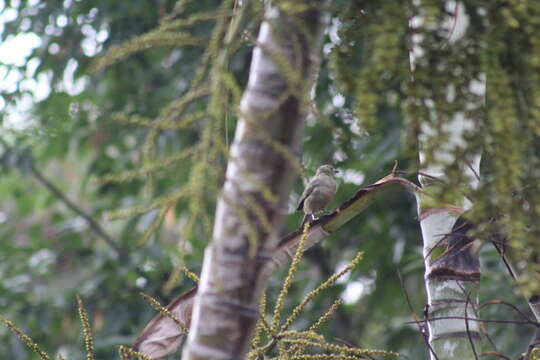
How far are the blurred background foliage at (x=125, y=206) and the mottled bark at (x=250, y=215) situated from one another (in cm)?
293

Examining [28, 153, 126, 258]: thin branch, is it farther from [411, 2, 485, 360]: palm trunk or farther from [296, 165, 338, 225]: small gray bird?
[411, 2, 485, 360]: palm trunk

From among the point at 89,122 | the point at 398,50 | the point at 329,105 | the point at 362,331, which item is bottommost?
the point at 362,331

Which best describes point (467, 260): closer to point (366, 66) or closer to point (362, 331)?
point (366, 66)

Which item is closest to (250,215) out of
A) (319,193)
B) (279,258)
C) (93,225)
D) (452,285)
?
(279,258)

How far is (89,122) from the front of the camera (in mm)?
5641

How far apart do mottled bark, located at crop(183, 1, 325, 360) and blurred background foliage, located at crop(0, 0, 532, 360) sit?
2.93 meters

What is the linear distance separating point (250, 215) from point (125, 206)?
421 centimetres

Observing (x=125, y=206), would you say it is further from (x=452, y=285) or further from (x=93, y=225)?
(x=452, y=285)

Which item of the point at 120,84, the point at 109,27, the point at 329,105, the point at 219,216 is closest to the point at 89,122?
the point at 120,84

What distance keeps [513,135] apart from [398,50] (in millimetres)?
203

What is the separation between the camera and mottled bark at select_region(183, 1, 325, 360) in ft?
3.89

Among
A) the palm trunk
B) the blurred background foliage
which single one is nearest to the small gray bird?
the blurred background foliage

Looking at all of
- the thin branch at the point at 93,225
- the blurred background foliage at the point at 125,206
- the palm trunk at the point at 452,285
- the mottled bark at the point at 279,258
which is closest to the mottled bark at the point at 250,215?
the mottled bark at the point at 279,258

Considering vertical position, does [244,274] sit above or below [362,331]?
above
